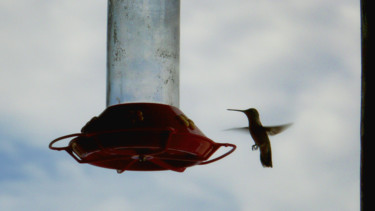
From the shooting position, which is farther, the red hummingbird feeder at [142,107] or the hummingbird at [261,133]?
the hummingbird at [261,133]

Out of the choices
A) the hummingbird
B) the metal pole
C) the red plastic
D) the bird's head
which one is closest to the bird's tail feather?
the hummingbird

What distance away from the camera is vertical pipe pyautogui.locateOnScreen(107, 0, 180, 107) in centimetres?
441

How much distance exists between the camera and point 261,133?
247 inches

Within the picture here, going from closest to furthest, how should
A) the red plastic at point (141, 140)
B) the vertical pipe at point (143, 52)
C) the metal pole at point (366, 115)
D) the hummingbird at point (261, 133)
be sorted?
the metal pole at point (366, 115) < the red plastic at point (141, 140) < the vertical pipe at point (143, 52) < the hummingbird at point (261, 133)

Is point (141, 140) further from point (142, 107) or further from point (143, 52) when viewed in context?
point (143, 52)

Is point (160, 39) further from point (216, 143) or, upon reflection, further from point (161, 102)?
point (216, 143)

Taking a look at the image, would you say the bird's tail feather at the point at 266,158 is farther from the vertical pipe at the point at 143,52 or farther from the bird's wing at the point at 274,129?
the vertical pipe at the point at 143,52

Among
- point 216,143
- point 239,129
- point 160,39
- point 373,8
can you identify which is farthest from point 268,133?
point 373,8

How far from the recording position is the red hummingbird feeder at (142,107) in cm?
377

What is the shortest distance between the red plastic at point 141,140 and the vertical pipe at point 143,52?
335mm

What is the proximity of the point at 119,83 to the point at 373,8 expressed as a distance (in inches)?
71.1

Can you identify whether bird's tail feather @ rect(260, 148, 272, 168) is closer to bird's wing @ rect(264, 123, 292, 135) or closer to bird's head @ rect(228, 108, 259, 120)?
bird's wing @ rect(264, 123, 292, 135)

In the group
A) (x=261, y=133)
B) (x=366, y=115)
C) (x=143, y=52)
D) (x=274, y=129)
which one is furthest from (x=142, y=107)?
(x=274, y=129)

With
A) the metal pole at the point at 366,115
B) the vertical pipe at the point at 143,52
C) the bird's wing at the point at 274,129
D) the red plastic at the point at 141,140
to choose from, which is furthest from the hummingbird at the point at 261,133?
the metal pole at the point at 366,115
